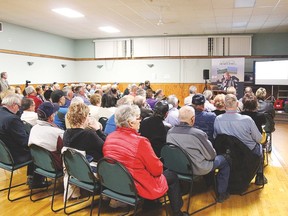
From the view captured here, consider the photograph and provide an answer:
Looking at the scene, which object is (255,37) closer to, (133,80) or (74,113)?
(133,80)

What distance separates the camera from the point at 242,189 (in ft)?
12.3

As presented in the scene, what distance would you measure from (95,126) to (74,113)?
0.46 m

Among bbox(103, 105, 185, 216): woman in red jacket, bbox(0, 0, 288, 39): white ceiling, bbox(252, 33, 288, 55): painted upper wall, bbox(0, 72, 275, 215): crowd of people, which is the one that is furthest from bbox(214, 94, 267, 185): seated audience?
bbox(252, 33, 288, 55): painted upper wall

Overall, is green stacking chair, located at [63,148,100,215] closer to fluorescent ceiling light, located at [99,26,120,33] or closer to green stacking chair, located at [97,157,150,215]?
green stacking chair, located at [97,157,150,215]

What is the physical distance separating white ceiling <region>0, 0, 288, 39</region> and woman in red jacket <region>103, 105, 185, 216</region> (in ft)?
16.1

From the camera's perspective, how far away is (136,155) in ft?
8.12

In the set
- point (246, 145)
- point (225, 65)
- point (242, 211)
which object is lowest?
point (242, 211)

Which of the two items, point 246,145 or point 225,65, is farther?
point 225,65

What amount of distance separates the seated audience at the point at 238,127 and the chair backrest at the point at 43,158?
2.07 meters

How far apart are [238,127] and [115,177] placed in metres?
1.77

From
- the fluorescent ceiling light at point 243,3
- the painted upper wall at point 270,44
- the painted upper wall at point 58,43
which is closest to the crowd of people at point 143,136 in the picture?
the fluorescent ceiling light at point 243,3

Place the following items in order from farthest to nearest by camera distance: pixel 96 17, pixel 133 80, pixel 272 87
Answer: pixel 133 80, pixel 272 87, pixel 96 17

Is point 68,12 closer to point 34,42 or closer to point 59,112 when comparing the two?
point 34,42

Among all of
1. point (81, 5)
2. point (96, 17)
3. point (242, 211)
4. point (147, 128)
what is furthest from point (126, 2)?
point (242, 211)
